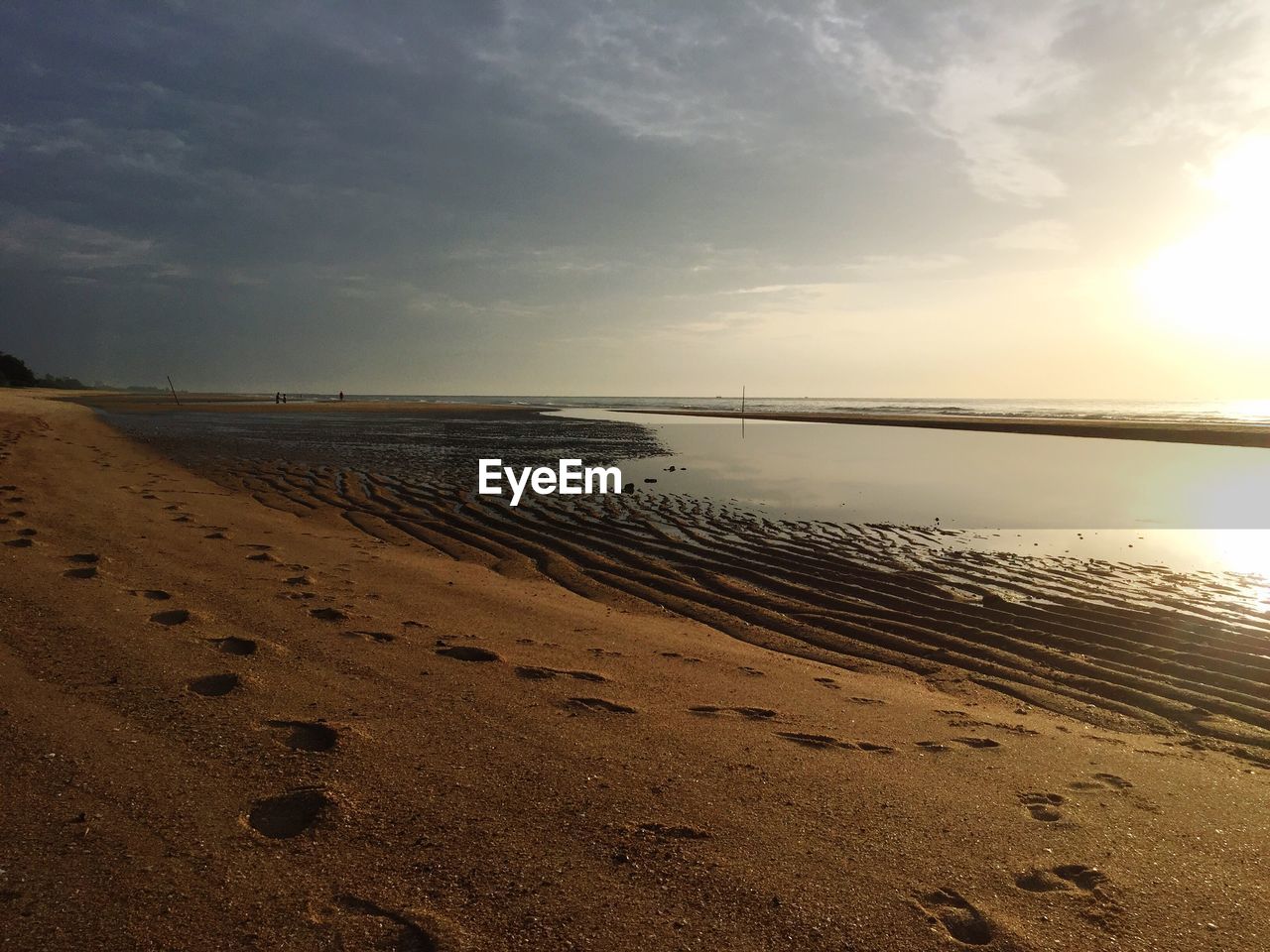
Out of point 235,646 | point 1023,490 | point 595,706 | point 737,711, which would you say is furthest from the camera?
point 1023,490

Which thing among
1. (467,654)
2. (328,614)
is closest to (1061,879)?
(467,654)

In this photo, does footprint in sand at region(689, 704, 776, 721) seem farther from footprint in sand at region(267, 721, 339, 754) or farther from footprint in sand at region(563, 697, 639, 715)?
footprint in sand at region(267, 721, 339, 754)

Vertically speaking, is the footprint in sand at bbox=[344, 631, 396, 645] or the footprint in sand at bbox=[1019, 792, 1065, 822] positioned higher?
the footprint in sand at bbox=[344, 631, 396, 645]

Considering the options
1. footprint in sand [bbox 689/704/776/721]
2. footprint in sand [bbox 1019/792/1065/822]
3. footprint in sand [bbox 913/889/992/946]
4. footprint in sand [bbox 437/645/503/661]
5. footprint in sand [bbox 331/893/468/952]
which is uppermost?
footprint in sand [bbox 331/893/468/952]

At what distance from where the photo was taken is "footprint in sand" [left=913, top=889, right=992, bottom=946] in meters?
2.72

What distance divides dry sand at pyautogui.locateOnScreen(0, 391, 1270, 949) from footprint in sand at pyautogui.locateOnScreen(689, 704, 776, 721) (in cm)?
4

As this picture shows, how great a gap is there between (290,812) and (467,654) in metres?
2.49

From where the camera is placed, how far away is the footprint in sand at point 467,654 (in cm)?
555

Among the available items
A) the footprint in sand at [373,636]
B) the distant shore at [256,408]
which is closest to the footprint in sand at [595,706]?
the footprint in sand at [373,636]

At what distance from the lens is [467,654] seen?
5.65 meters

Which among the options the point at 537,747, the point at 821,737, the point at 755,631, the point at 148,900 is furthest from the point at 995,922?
the point at 755,631

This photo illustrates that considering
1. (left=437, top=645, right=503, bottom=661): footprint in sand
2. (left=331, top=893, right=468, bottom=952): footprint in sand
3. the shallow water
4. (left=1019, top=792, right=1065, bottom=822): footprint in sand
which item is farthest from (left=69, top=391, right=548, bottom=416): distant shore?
(left=1019, top=792, right=1065, bottom=822): footprint in sand

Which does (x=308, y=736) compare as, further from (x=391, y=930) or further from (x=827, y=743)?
(x=827, y=743)

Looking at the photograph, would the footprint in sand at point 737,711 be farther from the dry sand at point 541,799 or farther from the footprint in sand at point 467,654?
the footprint in sand at point 467,654
